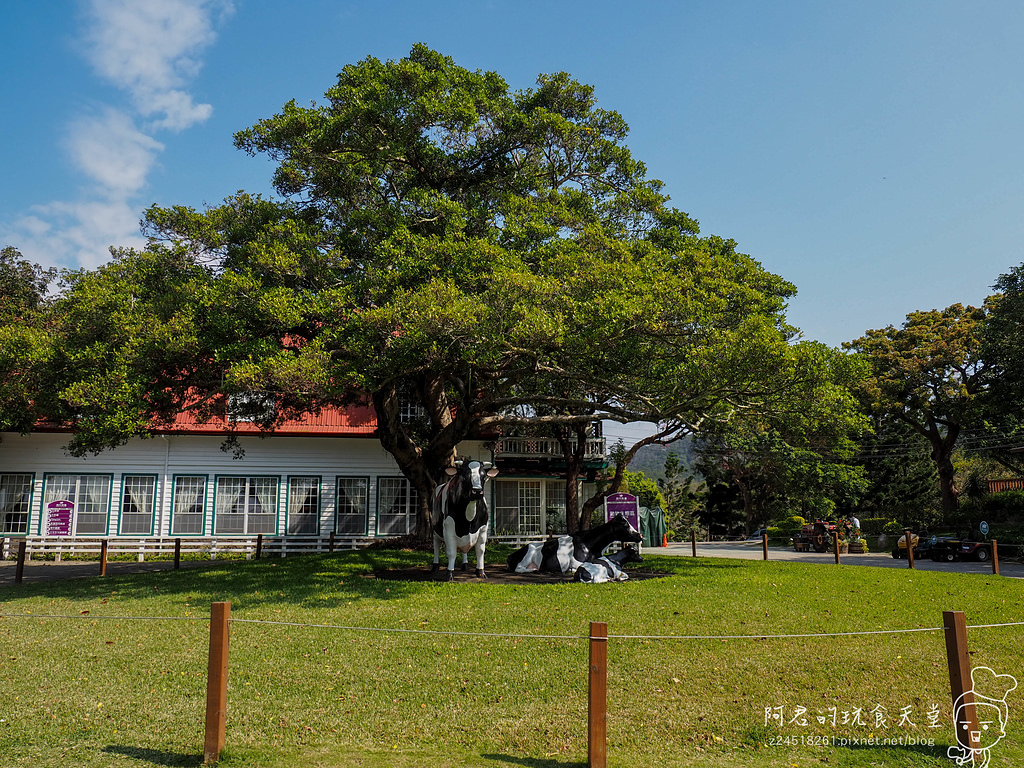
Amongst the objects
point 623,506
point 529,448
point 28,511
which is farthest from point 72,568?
point 529,448

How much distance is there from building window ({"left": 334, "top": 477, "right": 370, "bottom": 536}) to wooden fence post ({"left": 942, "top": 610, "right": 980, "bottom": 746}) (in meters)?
21.6

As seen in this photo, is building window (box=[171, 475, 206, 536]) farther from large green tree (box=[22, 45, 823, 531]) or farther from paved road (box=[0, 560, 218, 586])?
large green tree (box=[22, 45, 823, 531])

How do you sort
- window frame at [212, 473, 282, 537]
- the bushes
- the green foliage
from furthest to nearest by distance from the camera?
the green foliage, the bushes, window frame at [212, 473, 282, 537]

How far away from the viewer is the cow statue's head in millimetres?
15141

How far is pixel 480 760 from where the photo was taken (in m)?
5.90

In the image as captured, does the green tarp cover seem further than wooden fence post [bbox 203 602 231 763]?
Yes

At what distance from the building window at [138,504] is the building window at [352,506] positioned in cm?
614

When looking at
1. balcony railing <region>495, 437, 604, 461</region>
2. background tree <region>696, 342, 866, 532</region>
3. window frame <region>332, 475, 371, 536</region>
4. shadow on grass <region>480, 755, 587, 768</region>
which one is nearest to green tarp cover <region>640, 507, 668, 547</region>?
background tree <region>696, 342, 866, 532</region>

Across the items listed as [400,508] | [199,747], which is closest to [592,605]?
[199,747]

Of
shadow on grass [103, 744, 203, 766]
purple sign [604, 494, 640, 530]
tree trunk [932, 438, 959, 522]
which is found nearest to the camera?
shadow on grass [103, 744, 203, 766]

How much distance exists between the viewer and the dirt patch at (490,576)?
1505cm

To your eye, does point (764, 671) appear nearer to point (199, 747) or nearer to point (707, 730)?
point (707, 730)

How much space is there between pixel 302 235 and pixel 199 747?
1139 cm

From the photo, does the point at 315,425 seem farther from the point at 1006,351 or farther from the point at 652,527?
the point at 1006,351
